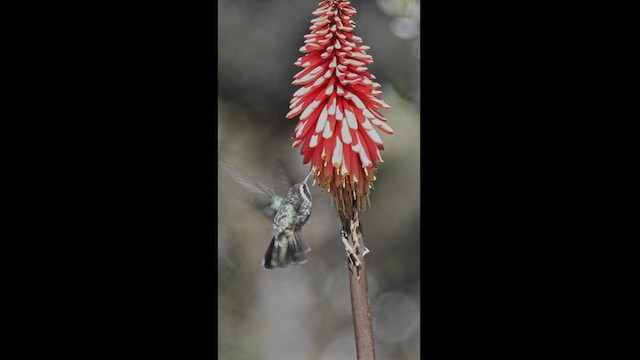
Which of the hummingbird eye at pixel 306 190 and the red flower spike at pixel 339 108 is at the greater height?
the red flower spike at pixel 339 108

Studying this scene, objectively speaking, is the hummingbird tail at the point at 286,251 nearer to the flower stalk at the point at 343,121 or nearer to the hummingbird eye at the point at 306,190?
the hummingbird eye at the point at 306,190

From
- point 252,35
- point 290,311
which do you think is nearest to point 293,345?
point 290,311

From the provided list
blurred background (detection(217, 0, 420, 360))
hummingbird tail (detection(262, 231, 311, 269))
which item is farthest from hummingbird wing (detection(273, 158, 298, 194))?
hummingbird tail (detection(262, 231, 311, 269))

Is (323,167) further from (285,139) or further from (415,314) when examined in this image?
(415,314)

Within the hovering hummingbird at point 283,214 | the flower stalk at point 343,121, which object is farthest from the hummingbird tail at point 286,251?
the flower stalk at point 343,121

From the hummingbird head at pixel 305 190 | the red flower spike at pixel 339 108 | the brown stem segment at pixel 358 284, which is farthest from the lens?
the hummingbird head at pixel 305 190

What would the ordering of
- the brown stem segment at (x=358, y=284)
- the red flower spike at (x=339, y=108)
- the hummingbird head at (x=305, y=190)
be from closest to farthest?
the red flower spike at (x=339, y=108)
the brown stem segment at (x=358, y=284)
the hummingbird head at (x=305, y=190)
